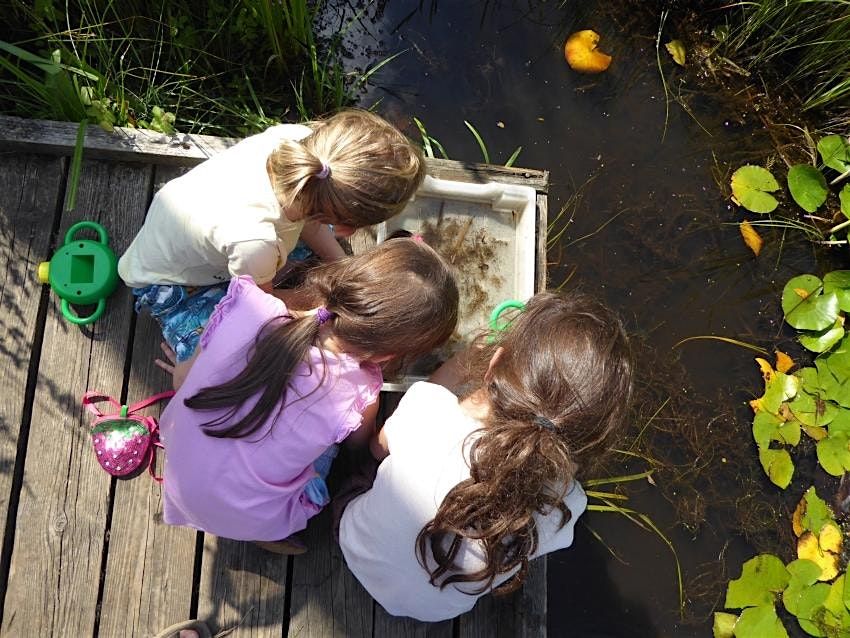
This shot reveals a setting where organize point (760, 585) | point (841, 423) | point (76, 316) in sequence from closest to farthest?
point (76, 316)
point (760, 585)
point (841, 423)

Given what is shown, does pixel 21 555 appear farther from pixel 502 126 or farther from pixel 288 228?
pixel 502 126

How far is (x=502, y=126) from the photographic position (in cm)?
249

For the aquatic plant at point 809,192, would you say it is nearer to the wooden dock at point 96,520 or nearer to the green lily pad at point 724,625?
the green lily pad at point 724,625

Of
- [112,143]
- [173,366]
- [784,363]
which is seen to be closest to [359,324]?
[173,366]

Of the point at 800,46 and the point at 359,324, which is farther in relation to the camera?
the point at 800,46

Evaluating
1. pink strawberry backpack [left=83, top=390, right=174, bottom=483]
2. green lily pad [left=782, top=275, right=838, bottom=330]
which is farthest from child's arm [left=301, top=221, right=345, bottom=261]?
green lily pad [left=782, top=275, right=838, bottom=330]

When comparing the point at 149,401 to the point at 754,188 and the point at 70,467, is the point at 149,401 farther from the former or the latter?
the point at 754,188

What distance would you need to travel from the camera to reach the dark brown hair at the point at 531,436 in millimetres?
1206

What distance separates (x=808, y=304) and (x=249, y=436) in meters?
2.26

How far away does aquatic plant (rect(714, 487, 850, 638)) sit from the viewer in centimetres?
212

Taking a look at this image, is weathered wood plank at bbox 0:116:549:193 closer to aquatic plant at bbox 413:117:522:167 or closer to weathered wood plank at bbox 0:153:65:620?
weathered wood plank at bbox 0:153:65:620

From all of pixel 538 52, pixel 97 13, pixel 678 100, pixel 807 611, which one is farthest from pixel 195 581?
pixel 678 100

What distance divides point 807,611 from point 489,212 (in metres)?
1.81

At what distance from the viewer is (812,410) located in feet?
7.61
